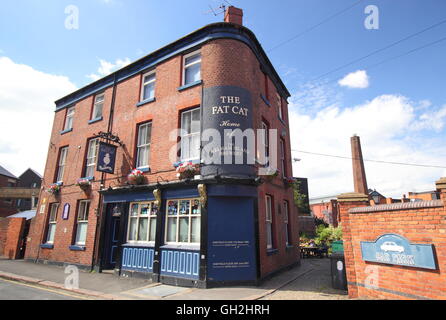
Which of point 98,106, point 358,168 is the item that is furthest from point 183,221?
point 358,168

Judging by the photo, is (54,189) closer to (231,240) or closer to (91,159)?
(91,159)

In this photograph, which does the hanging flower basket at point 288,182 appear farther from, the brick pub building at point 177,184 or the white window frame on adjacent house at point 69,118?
the white window frame on adjacent house at point 69,118

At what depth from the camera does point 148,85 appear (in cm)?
1226

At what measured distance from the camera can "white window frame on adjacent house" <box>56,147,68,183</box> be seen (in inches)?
575

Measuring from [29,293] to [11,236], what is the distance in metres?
12.1

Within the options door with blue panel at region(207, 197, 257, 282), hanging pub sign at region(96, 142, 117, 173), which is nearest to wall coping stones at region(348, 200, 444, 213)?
door with blue panel at region(207, 197, 257, 282)

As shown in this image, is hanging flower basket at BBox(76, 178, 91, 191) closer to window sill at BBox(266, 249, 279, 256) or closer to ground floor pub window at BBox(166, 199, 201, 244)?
ground floor pub window at BBox(166, 199, 201, 244)

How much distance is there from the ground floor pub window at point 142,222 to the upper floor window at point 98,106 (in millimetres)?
6750

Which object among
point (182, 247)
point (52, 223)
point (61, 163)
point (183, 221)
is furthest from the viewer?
point (61, 163)

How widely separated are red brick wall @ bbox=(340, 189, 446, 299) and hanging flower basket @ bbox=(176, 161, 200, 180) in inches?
194

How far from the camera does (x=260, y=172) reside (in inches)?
371

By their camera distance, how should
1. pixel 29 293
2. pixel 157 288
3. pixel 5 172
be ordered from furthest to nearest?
pixel 5 172
pixel 157 288
pixel 29 293
